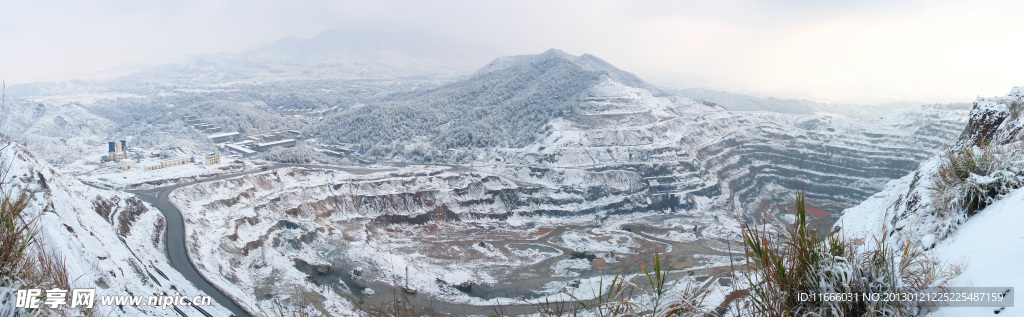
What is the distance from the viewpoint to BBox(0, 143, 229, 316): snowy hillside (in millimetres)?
16797

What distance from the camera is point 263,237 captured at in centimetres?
3488

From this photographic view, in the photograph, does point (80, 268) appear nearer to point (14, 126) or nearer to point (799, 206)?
point (799, 206)

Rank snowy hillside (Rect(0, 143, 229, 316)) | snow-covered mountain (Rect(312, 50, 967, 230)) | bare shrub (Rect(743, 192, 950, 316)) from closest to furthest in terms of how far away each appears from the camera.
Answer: bare shrub (Rect(743, 192, 950, 316)), snowy hillside (Rect(0, 143, 229, 316)), snow-covered mountain (Rect(312, 50, 967, 230))

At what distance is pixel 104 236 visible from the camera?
2372 centimetres

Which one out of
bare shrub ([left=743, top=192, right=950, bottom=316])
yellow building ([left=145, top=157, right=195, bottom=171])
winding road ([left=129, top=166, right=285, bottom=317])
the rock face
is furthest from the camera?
yellow building ([left=145, top=157, right=195, bottom=171])

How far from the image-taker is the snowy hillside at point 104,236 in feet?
55.1

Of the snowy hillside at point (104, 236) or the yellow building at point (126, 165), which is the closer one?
the snowy hillside at point (104, 236)

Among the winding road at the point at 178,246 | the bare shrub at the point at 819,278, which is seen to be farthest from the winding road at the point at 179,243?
the bare shrub at the point at 819,278

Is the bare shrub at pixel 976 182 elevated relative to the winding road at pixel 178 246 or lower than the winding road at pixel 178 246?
elevated

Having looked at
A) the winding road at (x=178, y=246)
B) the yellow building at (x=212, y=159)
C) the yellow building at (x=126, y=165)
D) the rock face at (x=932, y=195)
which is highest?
the rock face at (x=932, y=195)

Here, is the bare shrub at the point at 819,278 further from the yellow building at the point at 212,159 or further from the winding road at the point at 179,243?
the yellow building at the point at 212,159

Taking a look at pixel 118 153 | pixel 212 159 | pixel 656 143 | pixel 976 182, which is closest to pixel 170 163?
pixel 212 159

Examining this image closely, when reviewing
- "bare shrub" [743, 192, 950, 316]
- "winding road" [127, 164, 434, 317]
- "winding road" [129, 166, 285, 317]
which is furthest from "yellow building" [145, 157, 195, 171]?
"bare shrub" [743, 192, 950, 316]

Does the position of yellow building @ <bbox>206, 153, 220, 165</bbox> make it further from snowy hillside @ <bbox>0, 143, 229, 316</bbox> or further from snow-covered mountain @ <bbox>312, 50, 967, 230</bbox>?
snow-covered mountain @ <bbox>312, 50, 967, 230</bbox>
